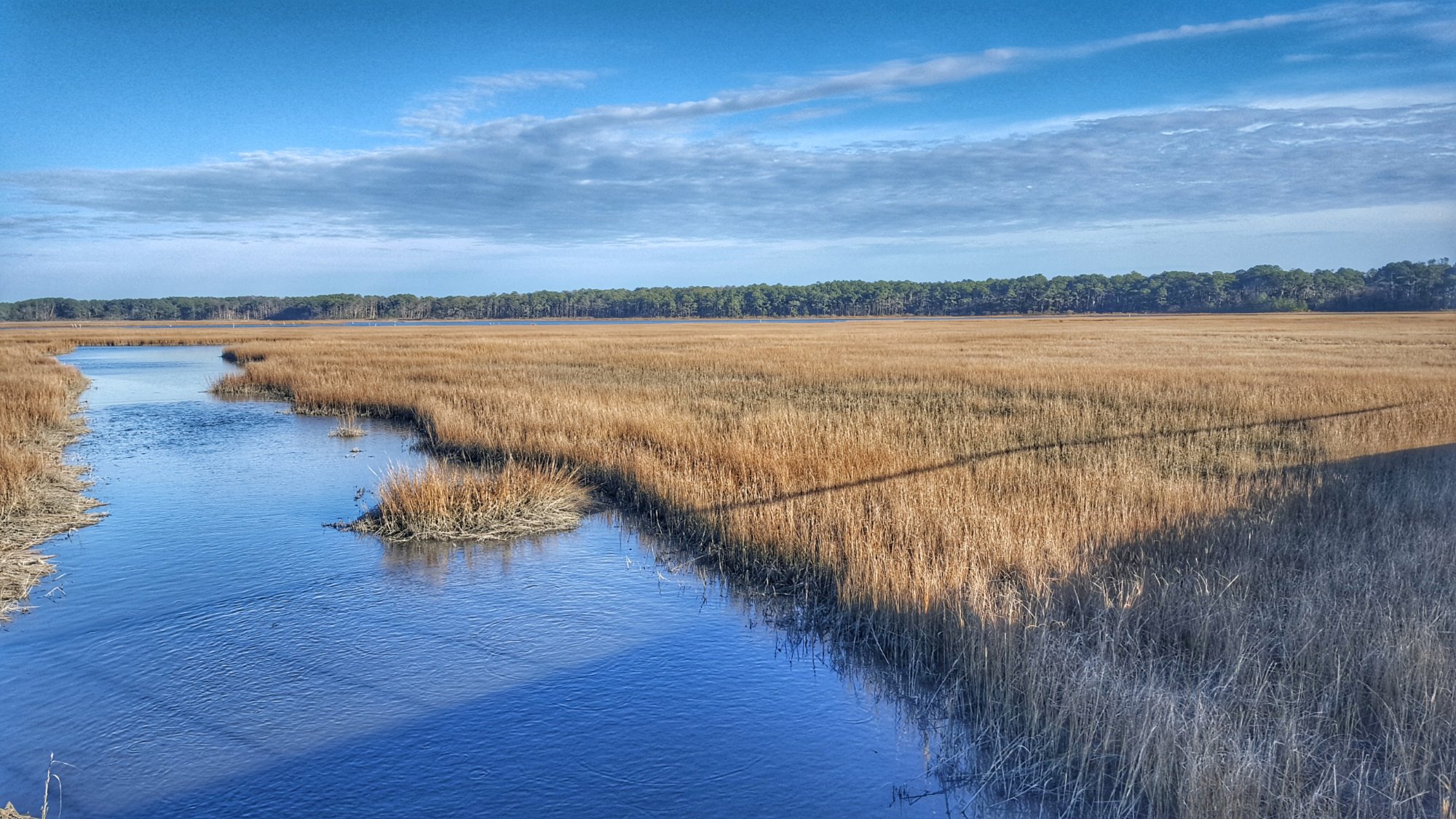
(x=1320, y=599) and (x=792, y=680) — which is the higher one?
(x=1320, y=599)

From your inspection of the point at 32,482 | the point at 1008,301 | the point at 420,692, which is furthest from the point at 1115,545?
the point at 1008,301

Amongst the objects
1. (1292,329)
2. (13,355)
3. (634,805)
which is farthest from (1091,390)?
(1292,329)

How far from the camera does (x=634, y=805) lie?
15.9ft

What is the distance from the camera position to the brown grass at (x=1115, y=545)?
190 inches

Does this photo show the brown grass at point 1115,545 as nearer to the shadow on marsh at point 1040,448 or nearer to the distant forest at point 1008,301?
the shadow on marsh at point 1040,448

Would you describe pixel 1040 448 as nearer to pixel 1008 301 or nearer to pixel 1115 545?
pixel 1115 545

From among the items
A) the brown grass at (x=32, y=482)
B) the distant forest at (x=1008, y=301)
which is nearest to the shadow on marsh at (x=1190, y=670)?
the brown grass at (x=32, y=482)

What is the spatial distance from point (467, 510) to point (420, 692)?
4.79 metres

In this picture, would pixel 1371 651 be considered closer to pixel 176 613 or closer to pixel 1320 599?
pixel 1320 599

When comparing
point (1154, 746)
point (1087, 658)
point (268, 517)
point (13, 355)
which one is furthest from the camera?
point (13, 355)

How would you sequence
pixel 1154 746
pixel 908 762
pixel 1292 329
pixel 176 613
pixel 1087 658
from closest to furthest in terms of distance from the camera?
pixel 1154 746 → pixel 908 762 → pixel 1087 658 → pixel 176 613 → pixel 1292 329

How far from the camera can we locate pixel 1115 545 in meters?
8.22

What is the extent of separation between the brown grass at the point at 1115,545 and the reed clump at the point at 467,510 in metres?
1.39

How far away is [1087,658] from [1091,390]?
17322 millimetres
